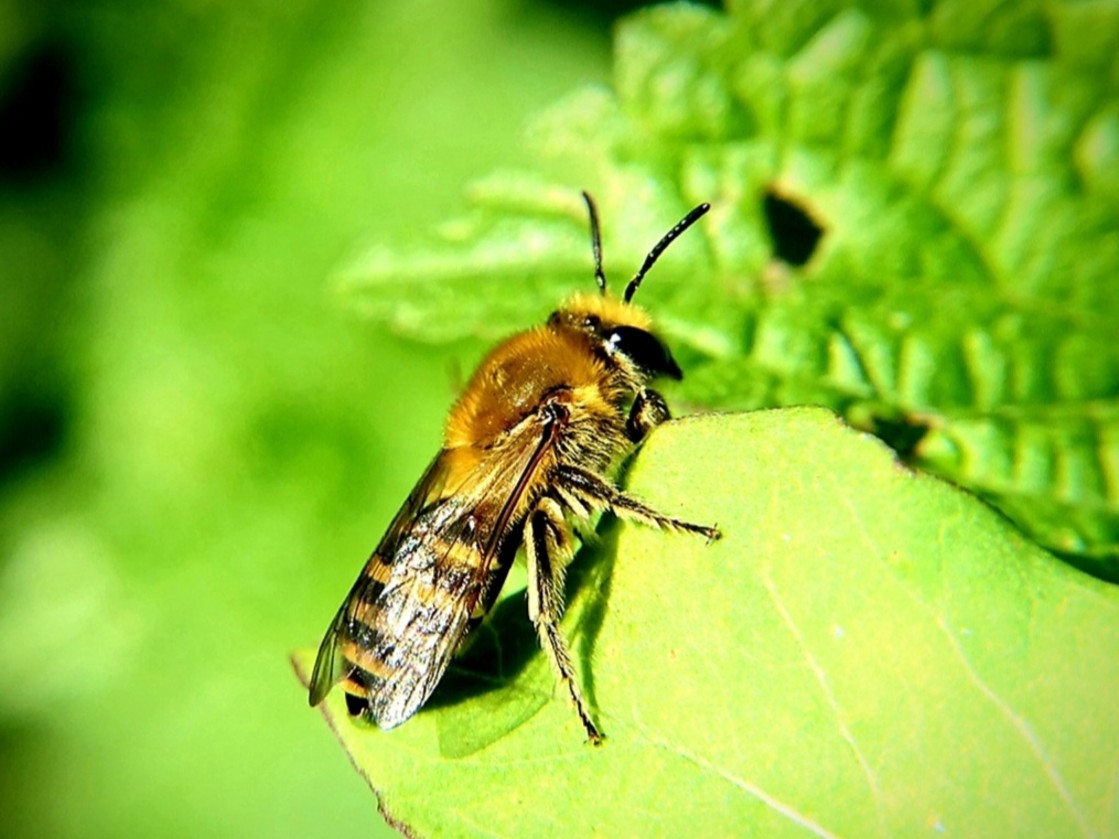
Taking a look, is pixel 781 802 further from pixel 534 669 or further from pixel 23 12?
pixel 23 12

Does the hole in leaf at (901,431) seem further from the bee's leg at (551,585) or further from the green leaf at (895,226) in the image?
the bee's leg at (551,585)

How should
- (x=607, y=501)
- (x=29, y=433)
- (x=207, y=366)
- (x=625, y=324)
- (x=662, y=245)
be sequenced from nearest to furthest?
(x=607, y=501)
(x=625, y=324)
(x=662, y=245)
(x=207, y=366)
(x=29, y=433)

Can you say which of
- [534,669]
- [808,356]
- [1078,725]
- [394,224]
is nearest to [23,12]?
[394,224]

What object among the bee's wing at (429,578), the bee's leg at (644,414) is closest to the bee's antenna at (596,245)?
the bee's leg at (644,414)

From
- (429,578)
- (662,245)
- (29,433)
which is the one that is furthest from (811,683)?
(29,433)

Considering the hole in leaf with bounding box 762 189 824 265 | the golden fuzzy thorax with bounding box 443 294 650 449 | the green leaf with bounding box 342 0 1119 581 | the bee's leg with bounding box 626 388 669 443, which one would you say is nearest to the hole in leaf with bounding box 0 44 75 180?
the green leaf with bounding box 342 0 1119 581

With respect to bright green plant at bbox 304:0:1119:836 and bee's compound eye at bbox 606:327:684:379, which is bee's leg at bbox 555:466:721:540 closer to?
bright green plant at bbox 304:0:1119:836

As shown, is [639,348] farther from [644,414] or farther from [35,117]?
[35,117]
